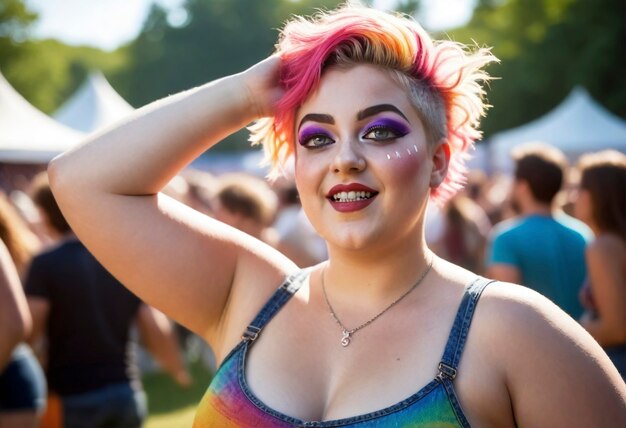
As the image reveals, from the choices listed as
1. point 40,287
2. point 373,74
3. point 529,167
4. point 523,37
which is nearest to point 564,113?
point 529,167

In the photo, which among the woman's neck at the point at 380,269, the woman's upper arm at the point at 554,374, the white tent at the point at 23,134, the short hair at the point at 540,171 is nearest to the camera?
the woman's upper arm at the point at 554,374

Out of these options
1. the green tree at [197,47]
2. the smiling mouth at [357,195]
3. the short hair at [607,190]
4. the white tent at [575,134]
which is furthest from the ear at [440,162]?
the green tree at [197,47]

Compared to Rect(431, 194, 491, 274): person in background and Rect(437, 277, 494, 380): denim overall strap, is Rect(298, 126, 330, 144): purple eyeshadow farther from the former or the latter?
Rect(431, 194, 491, 274): person in background

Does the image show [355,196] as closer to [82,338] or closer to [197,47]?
[82,338]

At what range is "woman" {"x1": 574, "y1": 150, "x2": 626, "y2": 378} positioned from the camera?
4.05 meters

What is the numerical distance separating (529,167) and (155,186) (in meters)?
3.26

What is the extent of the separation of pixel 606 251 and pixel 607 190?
1.41 feet

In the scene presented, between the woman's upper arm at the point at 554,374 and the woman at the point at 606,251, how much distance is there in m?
2.39

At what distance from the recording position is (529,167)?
4.91 metres

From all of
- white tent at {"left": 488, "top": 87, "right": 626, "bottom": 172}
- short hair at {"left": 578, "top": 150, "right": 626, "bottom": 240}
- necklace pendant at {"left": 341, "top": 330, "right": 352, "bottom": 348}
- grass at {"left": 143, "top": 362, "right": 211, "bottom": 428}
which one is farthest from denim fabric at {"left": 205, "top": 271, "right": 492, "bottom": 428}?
white tent at {"left": 488, "top": 87, "right": 626, "bottom": 172}

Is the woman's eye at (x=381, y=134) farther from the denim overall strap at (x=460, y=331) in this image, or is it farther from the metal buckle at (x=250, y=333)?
the metal buckle at (x=250, y=333)

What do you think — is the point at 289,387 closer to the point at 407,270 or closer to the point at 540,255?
the point at 407,270

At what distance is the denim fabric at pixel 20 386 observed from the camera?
12.4ft

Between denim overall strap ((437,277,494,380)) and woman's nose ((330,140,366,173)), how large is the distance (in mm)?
399
